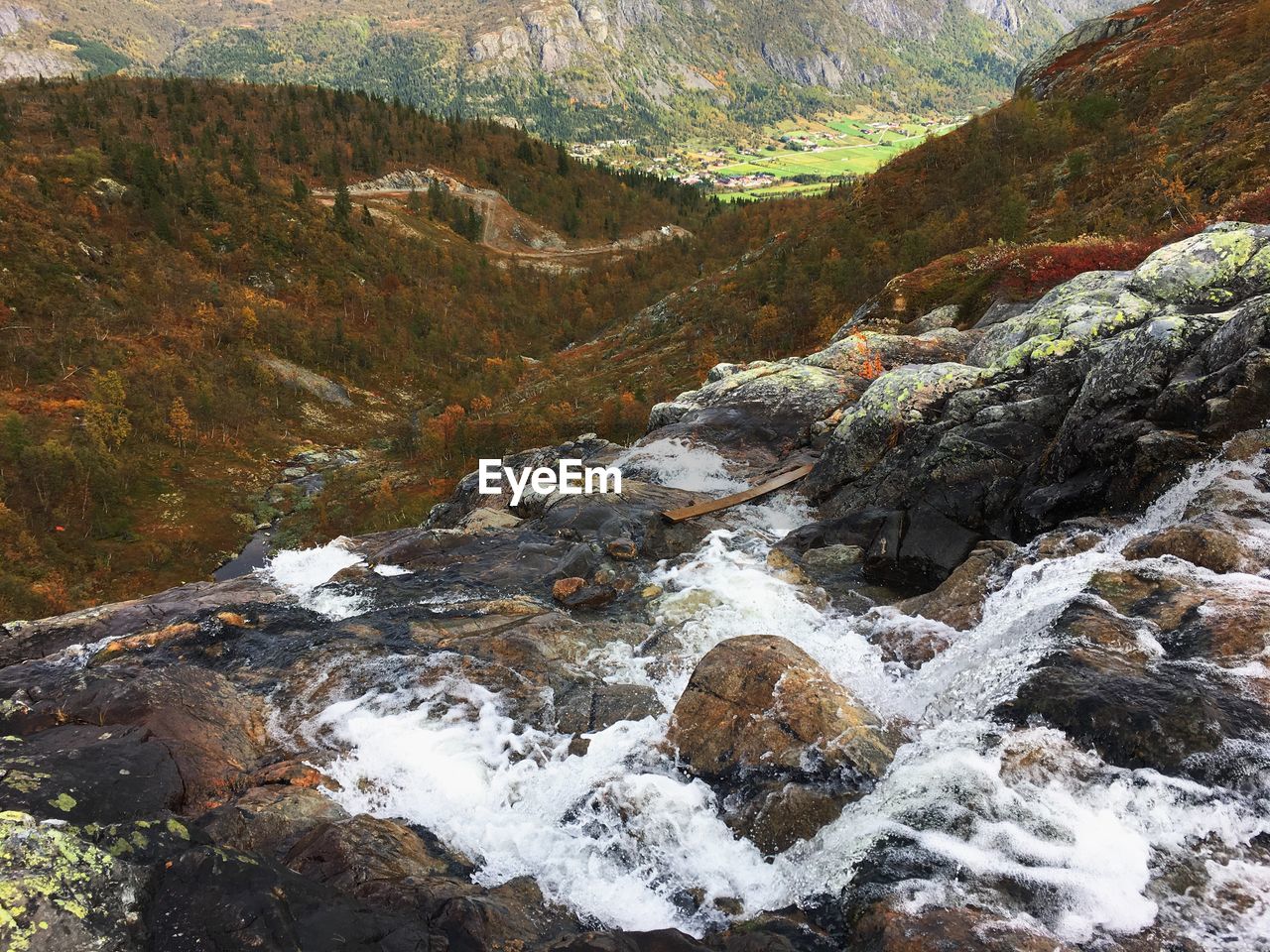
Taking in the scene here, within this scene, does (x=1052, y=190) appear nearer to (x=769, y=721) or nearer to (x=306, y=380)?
(x=769, y=721)

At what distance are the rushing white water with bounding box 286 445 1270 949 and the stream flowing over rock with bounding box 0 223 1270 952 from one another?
Result: 0.16 ft

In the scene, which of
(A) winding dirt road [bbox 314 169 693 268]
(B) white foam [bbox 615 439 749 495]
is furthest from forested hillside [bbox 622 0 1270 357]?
(A) winding dirt road [bbox 314 169 693 268]

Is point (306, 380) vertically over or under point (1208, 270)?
under

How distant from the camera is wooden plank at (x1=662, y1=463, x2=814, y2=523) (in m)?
23.4

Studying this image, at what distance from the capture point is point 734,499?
981 inches

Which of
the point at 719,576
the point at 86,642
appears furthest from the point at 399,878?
the point at 86,642

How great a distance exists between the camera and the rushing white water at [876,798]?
6.89m

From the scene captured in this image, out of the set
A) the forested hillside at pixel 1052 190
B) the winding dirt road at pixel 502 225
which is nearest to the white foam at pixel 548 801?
the forested hillside at pixel 1052 190

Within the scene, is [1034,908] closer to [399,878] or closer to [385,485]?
Result: [399,878]

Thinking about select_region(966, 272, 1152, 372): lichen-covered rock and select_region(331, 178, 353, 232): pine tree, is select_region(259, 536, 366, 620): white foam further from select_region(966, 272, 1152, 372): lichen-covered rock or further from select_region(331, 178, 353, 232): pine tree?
select_region(331, 178, 353, 232): pine tree

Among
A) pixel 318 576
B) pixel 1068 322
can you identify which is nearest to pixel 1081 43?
pixel 1068 322

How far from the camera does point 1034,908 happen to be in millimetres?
6723

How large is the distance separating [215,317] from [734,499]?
2548 inches

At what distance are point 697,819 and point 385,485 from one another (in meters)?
42.3
